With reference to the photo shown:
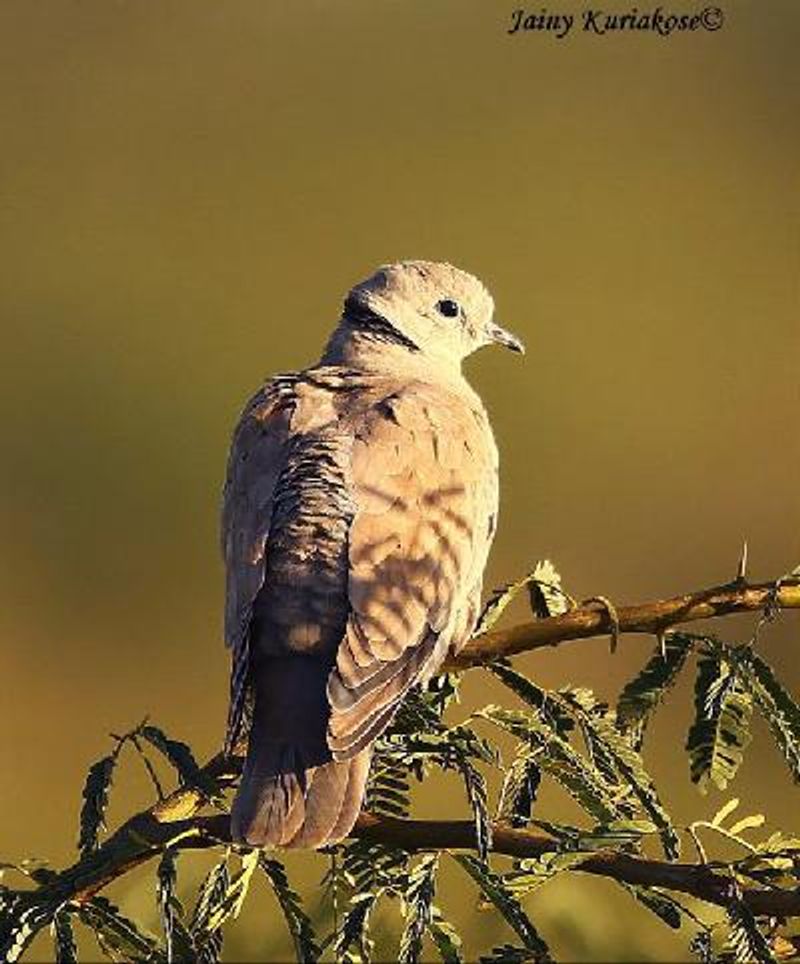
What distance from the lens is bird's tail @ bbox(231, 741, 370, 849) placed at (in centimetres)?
279

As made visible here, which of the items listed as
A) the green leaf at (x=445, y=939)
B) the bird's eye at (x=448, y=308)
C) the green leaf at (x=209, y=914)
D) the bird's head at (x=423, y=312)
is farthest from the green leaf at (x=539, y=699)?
the bird's eye at (x=448, y=308)

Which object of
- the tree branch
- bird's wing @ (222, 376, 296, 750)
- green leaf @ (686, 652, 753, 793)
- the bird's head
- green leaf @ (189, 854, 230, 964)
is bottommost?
green leaf @ (189, 854, 230, 964)

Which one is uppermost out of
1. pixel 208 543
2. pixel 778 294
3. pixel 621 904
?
pixel 778 294

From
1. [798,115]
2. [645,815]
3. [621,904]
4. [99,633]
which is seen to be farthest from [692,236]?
[645,815]

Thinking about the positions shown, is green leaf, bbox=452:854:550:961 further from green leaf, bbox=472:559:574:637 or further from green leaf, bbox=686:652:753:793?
green leaf, bbox=472:559:574:637

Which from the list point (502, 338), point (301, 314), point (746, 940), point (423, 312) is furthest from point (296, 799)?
point (301, 314)

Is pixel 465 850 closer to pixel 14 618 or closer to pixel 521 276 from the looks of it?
pixel 14 618

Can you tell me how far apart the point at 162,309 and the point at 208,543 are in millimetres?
2282

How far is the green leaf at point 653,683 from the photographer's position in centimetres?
266

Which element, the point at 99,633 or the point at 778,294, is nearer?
the point at 99,633

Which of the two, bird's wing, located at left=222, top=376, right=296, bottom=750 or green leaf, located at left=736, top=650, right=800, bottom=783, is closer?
green leaf, located at left=736, top=650, right=800, bottom=783

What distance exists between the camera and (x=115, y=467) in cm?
836

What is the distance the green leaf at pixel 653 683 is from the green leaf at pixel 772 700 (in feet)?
0.25

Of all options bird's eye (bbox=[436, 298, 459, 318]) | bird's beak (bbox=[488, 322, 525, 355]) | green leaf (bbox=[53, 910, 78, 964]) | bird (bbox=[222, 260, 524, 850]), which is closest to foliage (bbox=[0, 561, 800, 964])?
green leaf (bbox=[53, 910, 78, 964])
